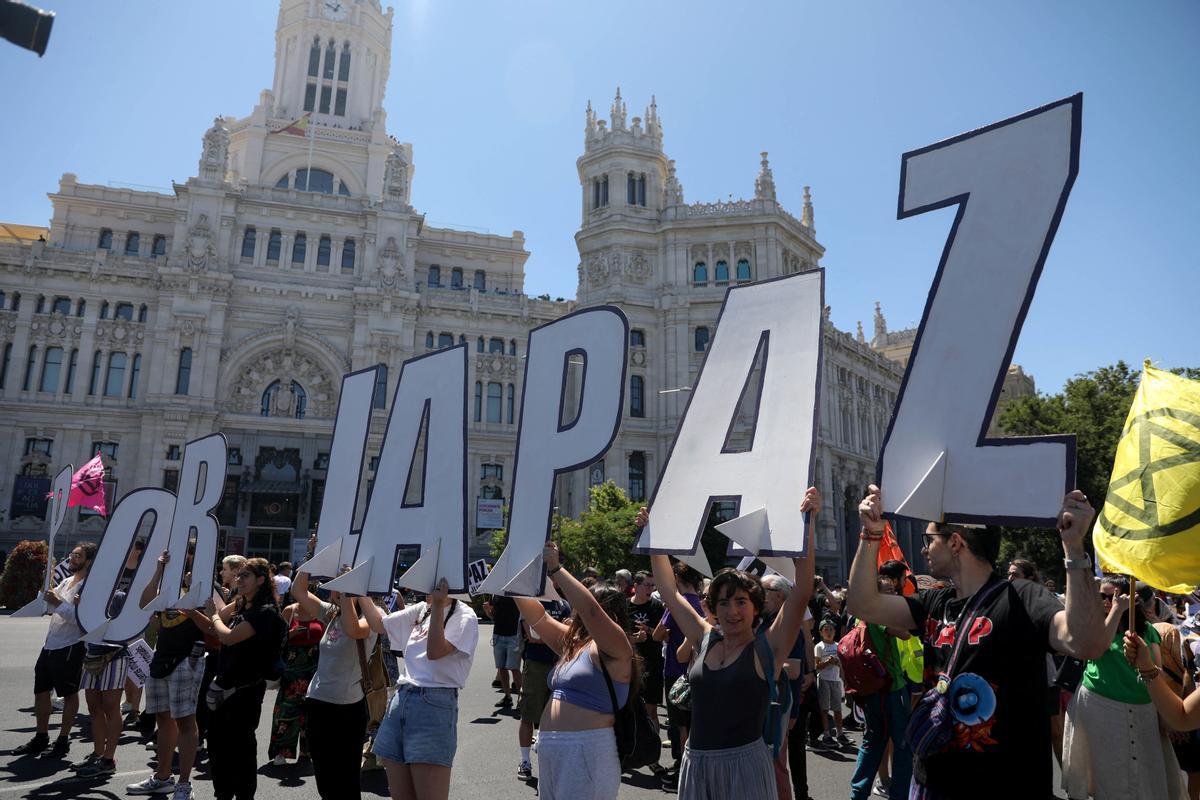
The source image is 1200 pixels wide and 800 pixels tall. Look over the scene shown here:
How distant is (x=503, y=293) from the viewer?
174ft

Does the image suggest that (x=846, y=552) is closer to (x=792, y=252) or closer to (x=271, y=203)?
(x=792, y=252)

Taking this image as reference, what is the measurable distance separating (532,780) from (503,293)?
46.6m

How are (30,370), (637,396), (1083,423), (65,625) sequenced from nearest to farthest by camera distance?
(65,625)
(1083,423)
(30,370)
(637,396)

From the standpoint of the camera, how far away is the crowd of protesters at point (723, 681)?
11.8ft

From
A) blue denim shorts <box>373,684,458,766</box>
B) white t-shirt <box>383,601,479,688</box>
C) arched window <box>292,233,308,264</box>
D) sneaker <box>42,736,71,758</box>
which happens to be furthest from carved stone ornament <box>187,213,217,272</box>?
blue denim shorts <box>373,684,458,766</box>

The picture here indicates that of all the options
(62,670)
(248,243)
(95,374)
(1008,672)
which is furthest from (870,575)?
(95,374)

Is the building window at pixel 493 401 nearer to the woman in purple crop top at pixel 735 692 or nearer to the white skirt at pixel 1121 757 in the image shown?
the white skirt at pixel 1121 757

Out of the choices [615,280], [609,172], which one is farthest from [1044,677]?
[609,172]

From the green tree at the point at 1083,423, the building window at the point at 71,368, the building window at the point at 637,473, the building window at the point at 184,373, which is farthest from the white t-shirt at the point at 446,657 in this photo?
the building window at the point at 71,368

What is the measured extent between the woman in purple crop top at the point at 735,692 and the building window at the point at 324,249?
49404 millimetres

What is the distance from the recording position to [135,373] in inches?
1794

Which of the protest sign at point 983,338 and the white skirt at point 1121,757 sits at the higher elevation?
the protest sign at point 983,338

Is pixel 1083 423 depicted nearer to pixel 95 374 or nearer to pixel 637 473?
pixel 637 473

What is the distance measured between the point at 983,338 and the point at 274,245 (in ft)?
166
